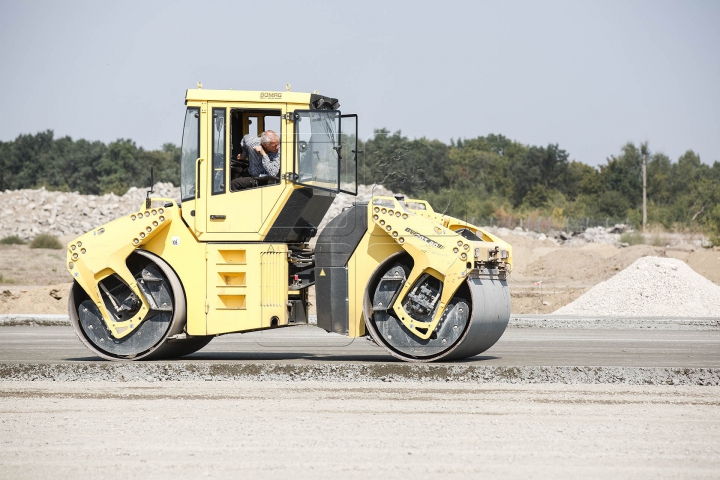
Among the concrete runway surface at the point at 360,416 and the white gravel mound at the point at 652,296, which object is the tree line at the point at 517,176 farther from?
the concrete runway surface at the point at 360,416

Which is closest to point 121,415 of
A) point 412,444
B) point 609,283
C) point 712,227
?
point 412,444

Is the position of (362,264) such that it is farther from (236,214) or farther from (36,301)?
(36,301)

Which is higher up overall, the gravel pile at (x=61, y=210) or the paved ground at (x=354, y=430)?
the gravel pile at (x=61, y=210)

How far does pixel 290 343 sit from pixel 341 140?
505cm

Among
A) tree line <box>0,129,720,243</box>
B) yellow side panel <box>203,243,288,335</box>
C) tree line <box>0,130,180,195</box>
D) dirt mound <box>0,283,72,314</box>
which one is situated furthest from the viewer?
tree line <box>0,130,180,195</box>

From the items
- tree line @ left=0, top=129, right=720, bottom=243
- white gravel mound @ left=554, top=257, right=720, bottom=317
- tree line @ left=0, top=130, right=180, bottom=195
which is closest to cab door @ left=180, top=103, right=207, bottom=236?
white gravel mound @ left=554, top=257, right=720, bottom=317

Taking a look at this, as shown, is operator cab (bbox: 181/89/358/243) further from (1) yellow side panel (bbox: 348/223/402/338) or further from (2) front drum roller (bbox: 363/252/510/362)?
(2) front drum roller (bbox: 363/252/510/362)

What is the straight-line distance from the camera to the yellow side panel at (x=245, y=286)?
11969 mm

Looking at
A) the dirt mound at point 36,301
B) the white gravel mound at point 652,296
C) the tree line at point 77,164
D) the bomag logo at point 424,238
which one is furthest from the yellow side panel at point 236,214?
the tree line at point 77,164

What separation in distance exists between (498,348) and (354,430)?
6.62m

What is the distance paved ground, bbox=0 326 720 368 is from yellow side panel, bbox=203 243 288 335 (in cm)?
57

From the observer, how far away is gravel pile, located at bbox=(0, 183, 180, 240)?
58125 mm

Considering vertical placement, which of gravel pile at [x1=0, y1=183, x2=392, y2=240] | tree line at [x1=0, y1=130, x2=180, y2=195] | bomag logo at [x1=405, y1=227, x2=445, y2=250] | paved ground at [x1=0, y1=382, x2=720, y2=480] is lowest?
paved ground at [x1=0, y1=382, x2=720, y2=480]

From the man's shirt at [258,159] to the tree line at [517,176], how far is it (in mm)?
35695
